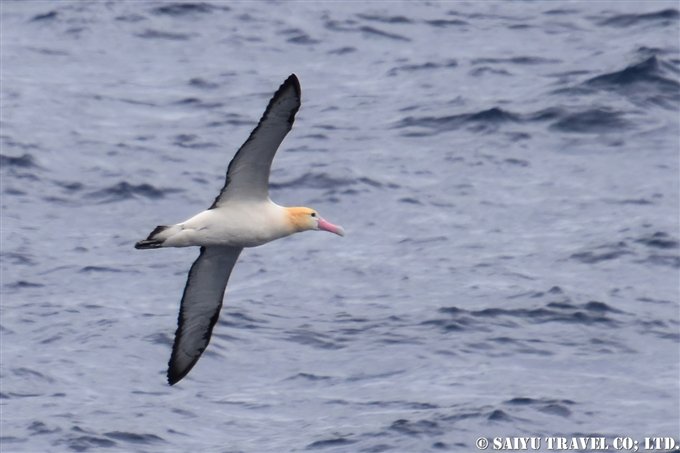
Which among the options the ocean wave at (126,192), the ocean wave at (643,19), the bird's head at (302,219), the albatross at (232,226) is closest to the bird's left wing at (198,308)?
the albatross at (232,226)

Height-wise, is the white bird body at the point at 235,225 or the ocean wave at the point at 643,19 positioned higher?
the white bird body at the point at 235,225

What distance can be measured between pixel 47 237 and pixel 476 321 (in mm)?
6014

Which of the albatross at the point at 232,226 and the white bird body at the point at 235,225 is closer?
the albatross at the point at 232,226

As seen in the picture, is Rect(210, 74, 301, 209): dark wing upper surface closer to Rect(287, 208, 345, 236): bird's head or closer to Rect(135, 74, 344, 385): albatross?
Rect(135, 74, 344, 385): albatross

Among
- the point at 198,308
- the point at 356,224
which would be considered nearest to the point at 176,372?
the point at 198,308

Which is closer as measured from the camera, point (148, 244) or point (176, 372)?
point (148, 244)

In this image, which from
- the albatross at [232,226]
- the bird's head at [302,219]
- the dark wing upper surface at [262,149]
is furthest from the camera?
the bird's head at [302,219]

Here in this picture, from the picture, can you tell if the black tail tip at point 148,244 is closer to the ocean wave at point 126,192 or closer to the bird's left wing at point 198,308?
the bird's left wing at point 198,308

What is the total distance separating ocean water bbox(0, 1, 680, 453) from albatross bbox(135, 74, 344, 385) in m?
1.68

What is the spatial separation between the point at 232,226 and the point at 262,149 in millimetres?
851

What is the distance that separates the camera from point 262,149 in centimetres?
1392

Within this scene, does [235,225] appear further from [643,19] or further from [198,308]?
[643,19]

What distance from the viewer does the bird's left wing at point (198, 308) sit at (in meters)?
15.5

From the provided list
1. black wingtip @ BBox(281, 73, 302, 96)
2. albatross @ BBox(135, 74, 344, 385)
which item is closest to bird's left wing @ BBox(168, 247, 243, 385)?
albatross @ BBox(135, 74, 344, 385)
